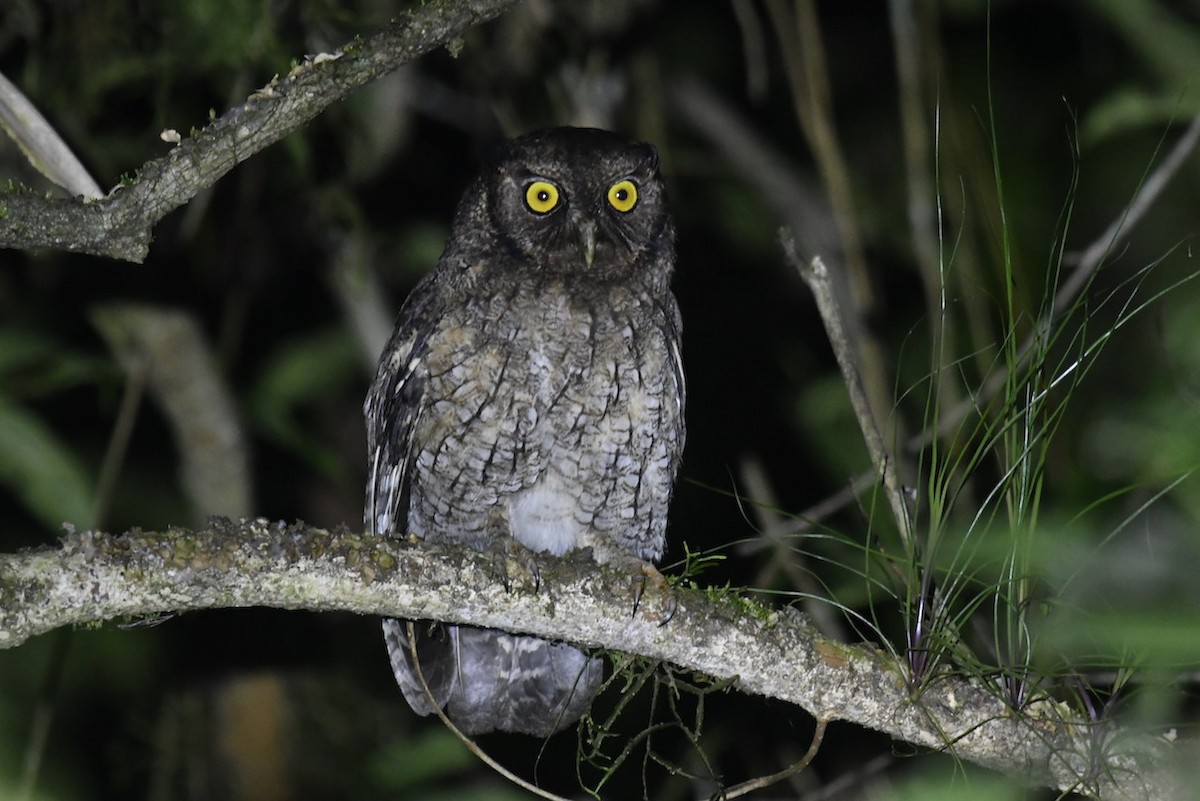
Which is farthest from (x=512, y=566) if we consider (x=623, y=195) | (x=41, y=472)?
(x=41, y=472)

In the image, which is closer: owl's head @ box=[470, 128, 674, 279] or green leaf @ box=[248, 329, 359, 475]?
owl's head @ box=[470, 128, 674, 279]

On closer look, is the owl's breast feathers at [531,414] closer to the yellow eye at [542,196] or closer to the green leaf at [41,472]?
the yellow eye at [542,196]

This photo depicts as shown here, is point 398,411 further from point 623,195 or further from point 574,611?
point 574,611

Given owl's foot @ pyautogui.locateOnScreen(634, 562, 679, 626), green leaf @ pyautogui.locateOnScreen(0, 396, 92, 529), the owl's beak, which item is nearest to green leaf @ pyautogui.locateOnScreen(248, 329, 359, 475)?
green leaf @ pyautogui.locateOnScreen(0, 396, 92, 529)

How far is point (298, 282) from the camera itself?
5875 millimetres

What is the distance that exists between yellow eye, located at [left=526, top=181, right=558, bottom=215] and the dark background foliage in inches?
31.0

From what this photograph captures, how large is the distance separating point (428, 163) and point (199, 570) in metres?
4.35

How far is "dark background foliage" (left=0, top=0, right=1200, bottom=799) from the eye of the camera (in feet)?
13.4

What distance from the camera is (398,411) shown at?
3.37 meters

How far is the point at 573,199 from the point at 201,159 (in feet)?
4.66

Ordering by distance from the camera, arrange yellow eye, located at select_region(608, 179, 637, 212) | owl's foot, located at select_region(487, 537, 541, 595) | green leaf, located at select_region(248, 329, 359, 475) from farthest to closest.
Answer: green leaf, located at select_region(248, 329, 359, 475) < yellow eye, located at select_region(608, 179, 637, 212) < owl's foot, located at select_region(487, 537, 541, 595)

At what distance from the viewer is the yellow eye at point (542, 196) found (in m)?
3.31

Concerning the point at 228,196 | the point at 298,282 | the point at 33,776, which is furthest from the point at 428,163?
the point at 33,776

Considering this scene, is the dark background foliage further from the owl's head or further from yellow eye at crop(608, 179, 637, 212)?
yellow eye at crop(608, 179, 637, 212)
